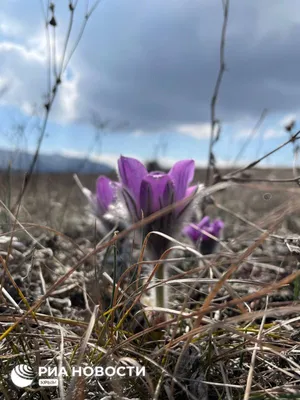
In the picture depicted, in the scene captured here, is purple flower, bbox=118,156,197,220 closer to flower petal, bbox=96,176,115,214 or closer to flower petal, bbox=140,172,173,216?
flower petal, bbox=140,172,173,216

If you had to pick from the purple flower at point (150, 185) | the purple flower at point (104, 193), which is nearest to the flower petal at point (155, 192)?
the purple flower at point (150, 185)

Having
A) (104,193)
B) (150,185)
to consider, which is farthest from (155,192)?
(104,193)

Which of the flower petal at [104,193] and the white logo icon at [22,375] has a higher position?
the flower petal at [104,193]

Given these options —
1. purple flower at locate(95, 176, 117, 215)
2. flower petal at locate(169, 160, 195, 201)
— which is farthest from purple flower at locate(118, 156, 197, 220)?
purple flower at locate(95, 176, 117, 215)

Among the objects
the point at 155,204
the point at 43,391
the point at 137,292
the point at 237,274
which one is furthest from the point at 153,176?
the point at 237,274

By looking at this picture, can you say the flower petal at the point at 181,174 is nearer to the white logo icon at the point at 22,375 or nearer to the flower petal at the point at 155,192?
the flower petal at the point at 155,192

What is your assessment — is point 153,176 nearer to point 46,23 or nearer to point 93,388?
point 93,388

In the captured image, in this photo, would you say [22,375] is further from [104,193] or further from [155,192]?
[104,193]
